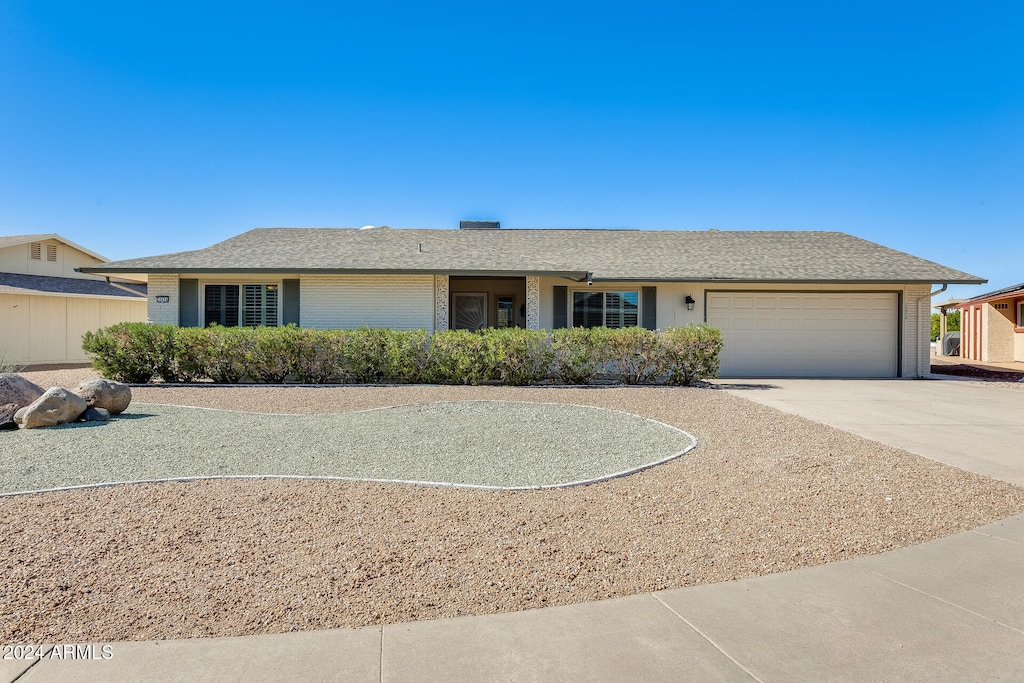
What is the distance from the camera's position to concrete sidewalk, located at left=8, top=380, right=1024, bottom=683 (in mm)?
2326

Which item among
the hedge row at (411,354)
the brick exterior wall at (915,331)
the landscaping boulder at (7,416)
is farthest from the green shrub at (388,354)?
the brick exterior wall at (915,331)

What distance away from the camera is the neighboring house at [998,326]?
842 inches

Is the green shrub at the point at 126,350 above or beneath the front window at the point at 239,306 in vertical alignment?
beneath

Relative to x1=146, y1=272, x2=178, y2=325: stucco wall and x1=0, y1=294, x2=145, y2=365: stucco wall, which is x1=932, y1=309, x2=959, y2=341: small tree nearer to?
x1=146, y1=272, x2=178, y2=325: stucco wall

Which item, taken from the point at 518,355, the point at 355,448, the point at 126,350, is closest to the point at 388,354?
the point at 518,355

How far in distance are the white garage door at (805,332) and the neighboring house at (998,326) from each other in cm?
969

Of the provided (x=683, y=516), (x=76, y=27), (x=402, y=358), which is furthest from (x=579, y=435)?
(x=76, y=27)

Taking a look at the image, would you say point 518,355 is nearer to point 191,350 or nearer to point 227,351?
point 227,351

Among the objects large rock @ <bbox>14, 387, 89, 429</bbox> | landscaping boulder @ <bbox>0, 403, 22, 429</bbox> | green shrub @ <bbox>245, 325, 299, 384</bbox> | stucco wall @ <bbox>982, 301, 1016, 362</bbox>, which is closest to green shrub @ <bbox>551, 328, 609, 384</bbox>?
green shrub @ <bbox>245, 325, 299, 384</bbox>

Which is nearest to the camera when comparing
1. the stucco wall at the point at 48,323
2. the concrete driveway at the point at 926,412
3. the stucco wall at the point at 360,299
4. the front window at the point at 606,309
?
the concrete driveway at the point at 926,412

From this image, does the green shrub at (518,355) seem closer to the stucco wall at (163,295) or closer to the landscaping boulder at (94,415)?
the landscaping boulder at (94,415)

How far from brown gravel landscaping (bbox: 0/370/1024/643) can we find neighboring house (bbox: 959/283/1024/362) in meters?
21.4

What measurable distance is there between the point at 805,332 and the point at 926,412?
6235 mm

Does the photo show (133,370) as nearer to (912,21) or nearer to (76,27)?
(76,27)
